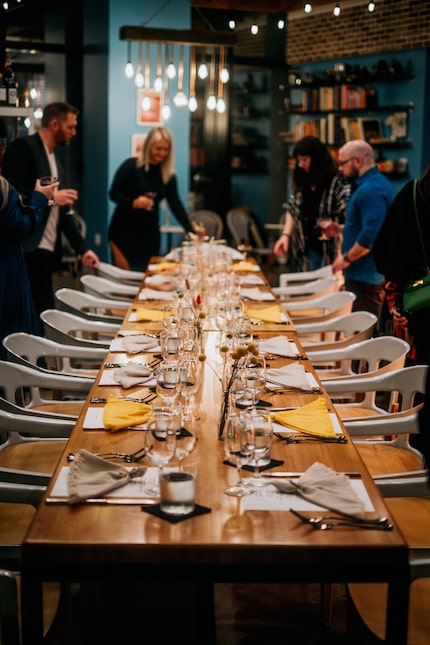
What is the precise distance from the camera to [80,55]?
1266 centimetres

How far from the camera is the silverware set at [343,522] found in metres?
2.22

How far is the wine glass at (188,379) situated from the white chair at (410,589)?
0.68 metres

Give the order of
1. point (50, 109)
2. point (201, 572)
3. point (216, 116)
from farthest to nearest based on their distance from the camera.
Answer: point (216, 116) < point (50, 109) < point (201, 572)

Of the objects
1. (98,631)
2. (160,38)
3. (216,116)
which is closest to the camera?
(98,631)

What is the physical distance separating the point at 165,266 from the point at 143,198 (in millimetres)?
910

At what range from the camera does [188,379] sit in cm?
312

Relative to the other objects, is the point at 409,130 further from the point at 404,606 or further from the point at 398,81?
the point at 404,606

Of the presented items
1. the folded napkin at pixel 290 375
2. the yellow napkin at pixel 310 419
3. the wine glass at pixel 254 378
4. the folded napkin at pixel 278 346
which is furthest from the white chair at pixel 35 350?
the yellow napkin at pixel 310 419

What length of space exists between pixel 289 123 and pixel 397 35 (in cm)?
292

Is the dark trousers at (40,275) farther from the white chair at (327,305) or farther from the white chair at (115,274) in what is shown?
the white chair at (327,305)

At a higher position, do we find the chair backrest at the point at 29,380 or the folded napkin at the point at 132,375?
the folded napkin at the point at 132,375

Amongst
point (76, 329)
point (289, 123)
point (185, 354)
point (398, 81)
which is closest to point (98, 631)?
point (185, 354)

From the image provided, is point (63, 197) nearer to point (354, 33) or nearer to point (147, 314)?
point (147, 314)

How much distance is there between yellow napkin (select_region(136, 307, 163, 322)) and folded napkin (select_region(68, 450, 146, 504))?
252 centimetres
